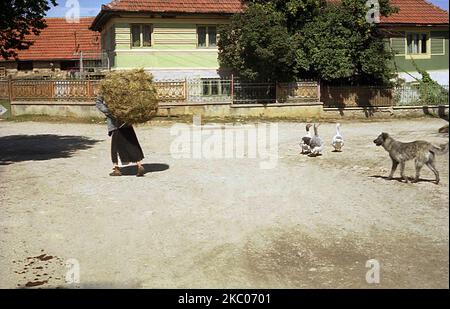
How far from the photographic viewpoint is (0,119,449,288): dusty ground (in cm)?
Answer: 545

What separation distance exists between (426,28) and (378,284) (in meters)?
28.7

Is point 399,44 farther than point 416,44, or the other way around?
point 416,44

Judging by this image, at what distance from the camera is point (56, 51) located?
38.9 m

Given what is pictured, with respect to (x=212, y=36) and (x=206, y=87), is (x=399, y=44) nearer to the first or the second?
(x=212, y=36)

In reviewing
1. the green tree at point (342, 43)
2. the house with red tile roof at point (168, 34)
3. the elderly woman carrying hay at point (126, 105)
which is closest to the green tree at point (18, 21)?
the elderly woman carrying hay at point (126, 105)

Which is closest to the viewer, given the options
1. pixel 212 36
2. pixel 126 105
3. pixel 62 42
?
pixel 126 105

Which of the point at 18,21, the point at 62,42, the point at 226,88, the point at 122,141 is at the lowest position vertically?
the point at 122,141

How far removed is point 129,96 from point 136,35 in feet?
54.5

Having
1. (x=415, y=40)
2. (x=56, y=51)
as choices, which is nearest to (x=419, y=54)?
(x=415, y=40)

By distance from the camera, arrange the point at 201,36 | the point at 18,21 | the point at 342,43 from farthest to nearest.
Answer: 1. the point at 201,36
2. the point at 342,43
3. the point at 18,21

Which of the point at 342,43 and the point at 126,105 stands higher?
the point at 342,43

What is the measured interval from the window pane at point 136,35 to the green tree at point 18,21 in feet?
42.0

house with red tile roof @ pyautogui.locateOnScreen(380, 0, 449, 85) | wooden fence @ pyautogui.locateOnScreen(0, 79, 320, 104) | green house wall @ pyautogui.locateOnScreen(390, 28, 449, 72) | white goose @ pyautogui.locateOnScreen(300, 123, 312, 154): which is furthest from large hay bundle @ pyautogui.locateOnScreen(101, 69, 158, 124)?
green house wall @ pyautogui.locateOnScreen(390, 28, 449, 72)

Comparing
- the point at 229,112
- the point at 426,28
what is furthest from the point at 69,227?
the point at 426,28
